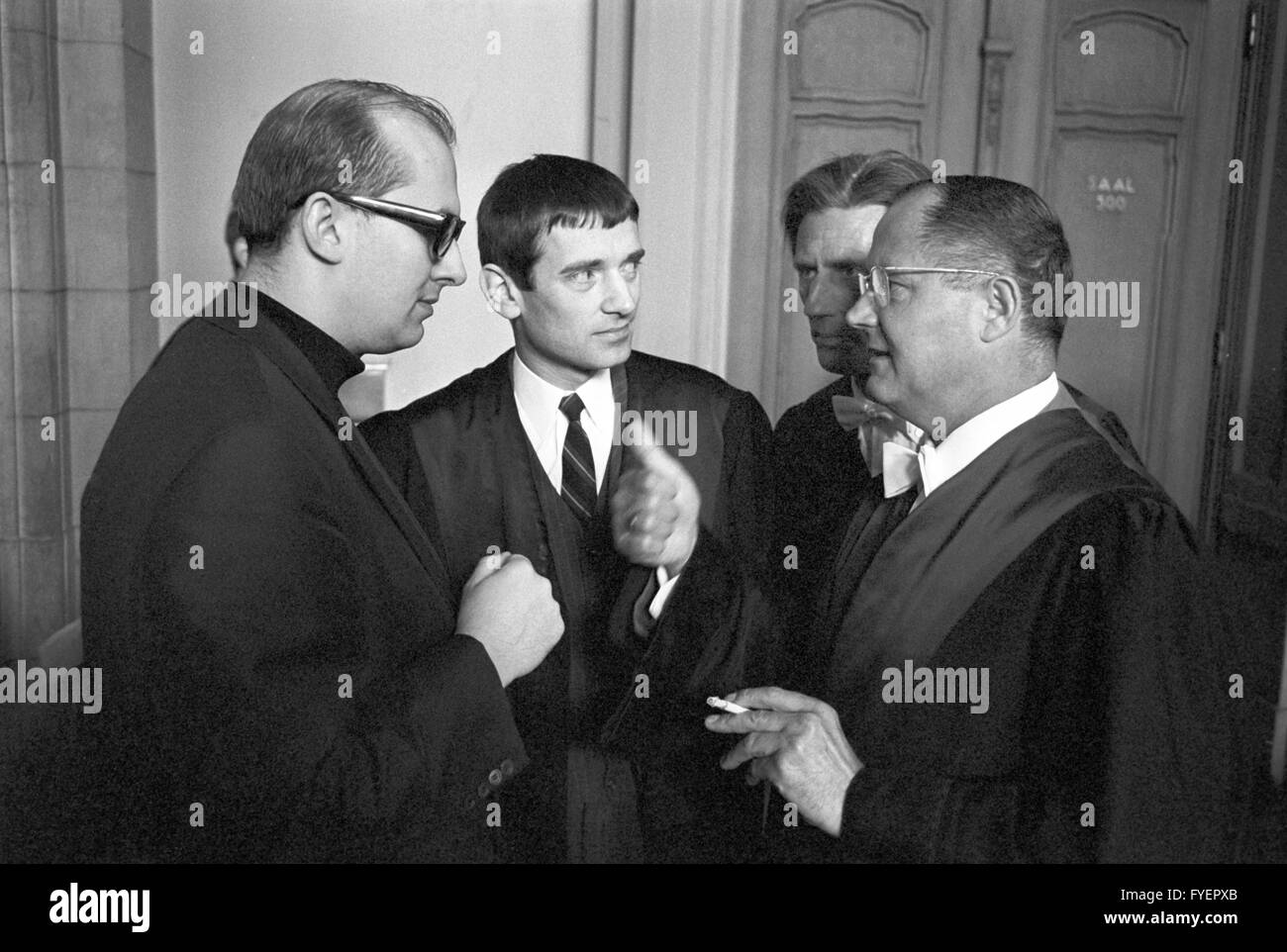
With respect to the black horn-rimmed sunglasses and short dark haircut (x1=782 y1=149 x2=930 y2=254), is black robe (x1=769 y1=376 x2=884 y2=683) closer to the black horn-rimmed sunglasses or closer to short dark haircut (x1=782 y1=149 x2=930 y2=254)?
short dark haircut (x1=782 y1=149 x2=930 y2=254)

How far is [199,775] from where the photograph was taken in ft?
6.13

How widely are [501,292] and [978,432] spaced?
2.92ft

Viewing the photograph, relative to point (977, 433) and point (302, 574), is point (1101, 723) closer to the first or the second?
point (977, 433)

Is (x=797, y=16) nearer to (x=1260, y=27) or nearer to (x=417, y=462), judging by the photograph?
(x=1260, y=27)

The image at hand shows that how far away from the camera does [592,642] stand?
213cm

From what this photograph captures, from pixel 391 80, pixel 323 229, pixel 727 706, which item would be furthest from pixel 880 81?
pixel 727 706

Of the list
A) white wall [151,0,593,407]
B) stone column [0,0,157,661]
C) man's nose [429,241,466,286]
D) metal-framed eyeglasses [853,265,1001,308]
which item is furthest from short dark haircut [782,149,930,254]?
stone column [0,0,157,661]

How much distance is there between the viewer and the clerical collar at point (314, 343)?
185 cm

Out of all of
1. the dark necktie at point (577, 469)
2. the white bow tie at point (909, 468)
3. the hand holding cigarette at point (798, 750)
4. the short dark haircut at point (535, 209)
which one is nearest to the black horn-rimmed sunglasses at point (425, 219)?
the short dark haircut at point (535, 209)

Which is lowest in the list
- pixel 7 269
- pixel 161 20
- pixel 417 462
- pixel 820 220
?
pixel 417 462

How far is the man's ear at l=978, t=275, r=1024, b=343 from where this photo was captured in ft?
6.20
